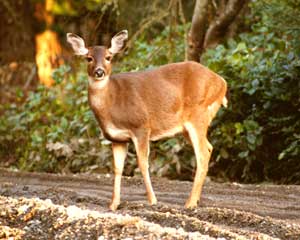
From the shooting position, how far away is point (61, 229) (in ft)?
25.4

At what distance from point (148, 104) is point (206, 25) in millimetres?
5455

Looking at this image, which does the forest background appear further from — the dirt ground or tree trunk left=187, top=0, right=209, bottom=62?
the dirt ground

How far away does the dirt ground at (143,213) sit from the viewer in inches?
299

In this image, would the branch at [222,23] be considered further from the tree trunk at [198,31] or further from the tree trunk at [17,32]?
the tree trunk at [17,32]

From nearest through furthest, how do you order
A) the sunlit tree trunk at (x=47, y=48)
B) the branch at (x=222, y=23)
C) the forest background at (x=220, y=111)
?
1. the forest background at (x=220, y=111)
2. the branch at (x=222, y=23)
3. the sunlit tree trunk at (x=47, y=48)

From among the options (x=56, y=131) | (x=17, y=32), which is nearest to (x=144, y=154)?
(x=56, y=131)

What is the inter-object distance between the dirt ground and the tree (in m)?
3.16

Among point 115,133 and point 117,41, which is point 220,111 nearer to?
point 117,41

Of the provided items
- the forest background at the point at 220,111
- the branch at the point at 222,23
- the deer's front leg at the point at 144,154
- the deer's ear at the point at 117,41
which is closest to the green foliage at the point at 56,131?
the forest background at the point at 220,111

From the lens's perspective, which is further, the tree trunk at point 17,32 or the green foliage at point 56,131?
the tree trunk at point 17,32

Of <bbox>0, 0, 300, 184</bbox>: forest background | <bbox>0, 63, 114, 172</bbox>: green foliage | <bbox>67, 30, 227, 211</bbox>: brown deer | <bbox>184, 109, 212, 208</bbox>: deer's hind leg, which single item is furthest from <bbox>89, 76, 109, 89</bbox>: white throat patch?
<bbox>0, 63, 114, 172</bbox>: green foliage

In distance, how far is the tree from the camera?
1495 centimetres

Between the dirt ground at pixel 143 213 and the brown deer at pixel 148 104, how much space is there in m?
0.55

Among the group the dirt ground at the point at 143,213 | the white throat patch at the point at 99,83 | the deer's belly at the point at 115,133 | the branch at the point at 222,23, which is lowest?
the dirt ground at the point at 143,213
